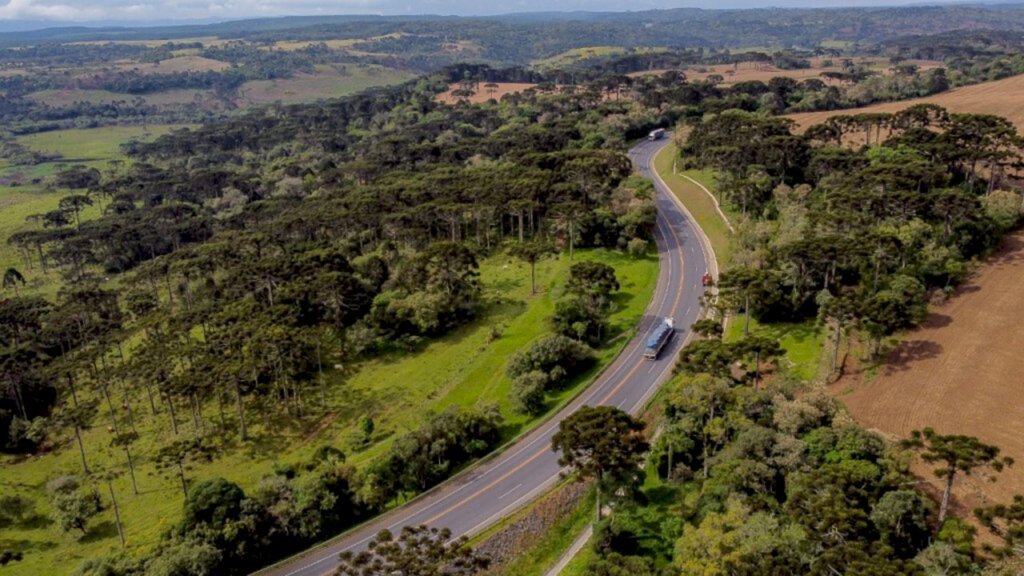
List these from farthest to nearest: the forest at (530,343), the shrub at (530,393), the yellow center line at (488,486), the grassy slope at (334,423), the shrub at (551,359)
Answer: the shrub at (551,359) < the shrub at (530,393) < the grassy slope at (334,423) < the yellow center line at (488,486) < the forest at (530,343)

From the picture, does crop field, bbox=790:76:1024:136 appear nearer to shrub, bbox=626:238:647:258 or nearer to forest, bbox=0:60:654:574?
forest, bbox=0:60:654:574

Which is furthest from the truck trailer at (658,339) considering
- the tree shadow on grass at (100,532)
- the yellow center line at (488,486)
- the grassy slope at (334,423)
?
the tree shadow on grass at (100,532)

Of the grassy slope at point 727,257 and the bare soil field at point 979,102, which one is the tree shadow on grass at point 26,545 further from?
the bare soil field at point 979,102

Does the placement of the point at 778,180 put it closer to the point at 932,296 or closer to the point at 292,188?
the point at 932,296

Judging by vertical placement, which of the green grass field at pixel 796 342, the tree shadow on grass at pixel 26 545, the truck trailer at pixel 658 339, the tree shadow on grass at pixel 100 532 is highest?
the green grass field at pixel 796 342

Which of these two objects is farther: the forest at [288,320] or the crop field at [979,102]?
the crop field at [979,102]

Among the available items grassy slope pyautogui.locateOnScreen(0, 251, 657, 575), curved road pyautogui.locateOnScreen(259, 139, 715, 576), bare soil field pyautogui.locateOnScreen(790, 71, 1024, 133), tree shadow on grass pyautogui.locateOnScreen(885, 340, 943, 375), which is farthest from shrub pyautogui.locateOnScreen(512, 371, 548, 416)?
bare soil field pyautogui.locateOnScreen(790, 71, 1024, 133)
